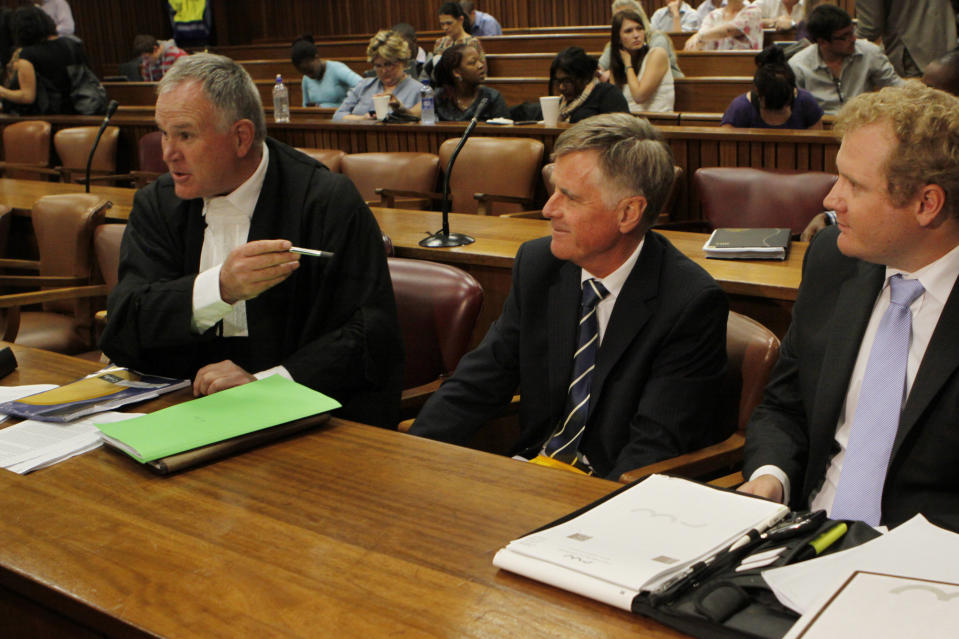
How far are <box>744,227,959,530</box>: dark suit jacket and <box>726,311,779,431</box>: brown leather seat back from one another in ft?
0.28

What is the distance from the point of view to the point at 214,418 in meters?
1.68

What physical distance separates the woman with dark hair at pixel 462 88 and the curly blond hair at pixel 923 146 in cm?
389

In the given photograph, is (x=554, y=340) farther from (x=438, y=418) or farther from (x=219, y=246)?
(x=219, y=246)

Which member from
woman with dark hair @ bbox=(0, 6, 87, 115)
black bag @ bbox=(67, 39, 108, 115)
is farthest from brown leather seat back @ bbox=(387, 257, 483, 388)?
woman with dark hair @ bbox=(0, 6, 87, 115)

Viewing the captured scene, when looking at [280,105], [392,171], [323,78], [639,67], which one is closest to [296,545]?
[392,171]

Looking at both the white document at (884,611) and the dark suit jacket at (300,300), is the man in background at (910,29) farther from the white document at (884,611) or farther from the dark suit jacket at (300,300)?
the white document at (884,611)

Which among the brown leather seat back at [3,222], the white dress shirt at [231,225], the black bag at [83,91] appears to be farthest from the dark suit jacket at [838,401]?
the black bag at [83,91]

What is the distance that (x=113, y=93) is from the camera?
9430 mm

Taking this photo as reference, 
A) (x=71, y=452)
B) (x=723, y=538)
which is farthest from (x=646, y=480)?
(x=71, y=452)

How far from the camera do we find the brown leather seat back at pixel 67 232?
3344 millimetres

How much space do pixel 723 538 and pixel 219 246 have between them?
1448 mm

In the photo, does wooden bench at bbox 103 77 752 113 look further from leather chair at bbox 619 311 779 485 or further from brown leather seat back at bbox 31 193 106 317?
leather chair at bbox 619 311 779 485

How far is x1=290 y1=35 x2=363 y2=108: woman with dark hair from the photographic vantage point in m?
7.39

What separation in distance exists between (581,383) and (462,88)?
3.83 m
